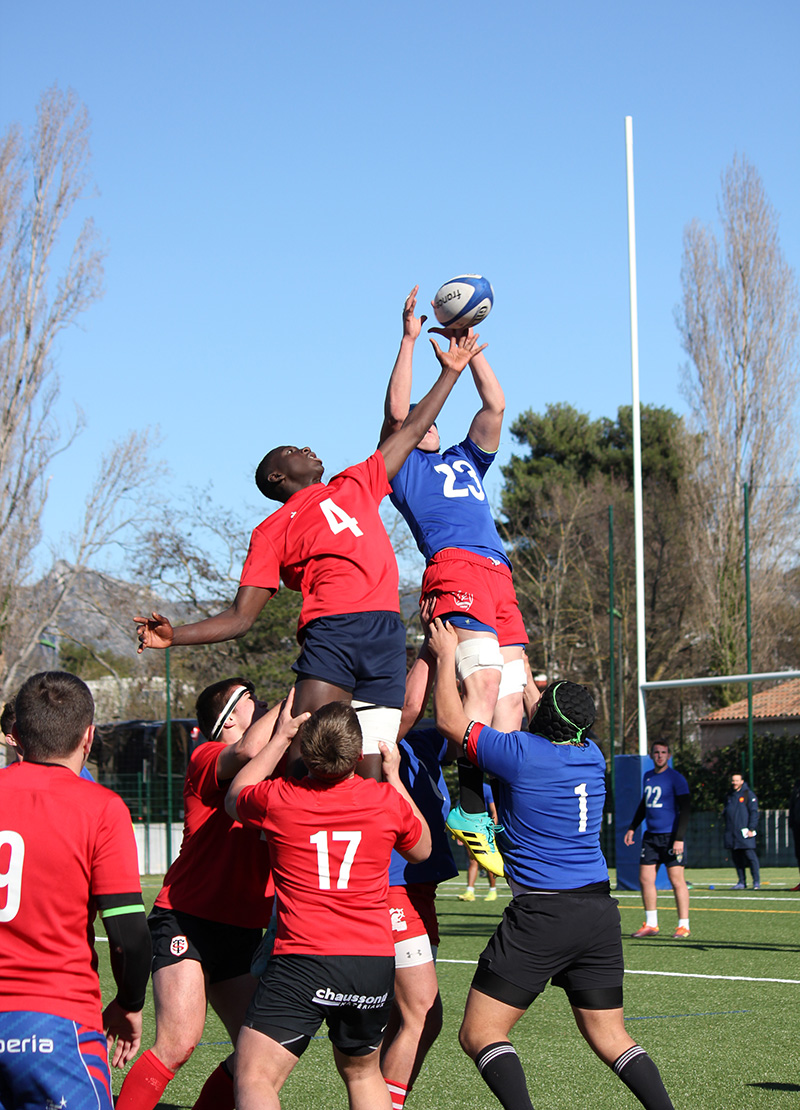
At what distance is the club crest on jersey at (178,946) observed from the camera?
5.24 m

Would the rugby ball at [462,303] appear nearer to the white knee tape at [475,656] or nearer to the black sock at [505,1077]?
the white knee tape at [475,656]

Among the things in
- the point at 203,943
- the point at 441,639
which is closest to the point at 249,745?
the point at 203,943

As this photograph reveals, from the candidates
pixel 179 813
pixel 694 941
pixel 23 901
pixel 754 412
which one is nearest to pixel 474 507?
pixel 23 901

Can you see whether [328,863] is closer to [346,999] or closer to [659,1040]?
[346,999]

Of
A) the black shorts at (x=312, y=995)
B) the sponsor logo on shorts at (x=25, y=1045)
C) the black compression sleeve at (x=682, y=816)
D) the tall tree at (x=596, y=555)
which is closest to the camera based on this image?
the sponsor logo on shorts at (x=25, y=1045)

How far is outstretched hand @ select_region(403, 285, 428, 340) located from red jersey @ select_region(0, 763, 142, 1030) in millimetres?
2865

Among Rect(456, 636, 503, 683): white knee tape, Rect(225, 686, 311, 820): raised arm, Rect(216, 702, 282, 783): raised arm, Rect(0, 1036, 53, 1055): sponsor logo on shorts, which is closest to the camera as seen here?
Rect(0, 1036, 53, 1055): sponsor logo on shorts

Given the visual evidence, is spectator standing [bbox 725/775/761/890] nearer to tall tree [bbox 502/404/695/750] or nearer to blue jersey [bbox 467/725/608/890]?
tall tree [bbox 502/404/695/750]

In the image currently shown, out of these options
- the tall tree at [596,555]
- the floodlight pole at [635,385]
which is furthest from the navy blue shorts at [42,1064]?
the tall tree at [596,555]

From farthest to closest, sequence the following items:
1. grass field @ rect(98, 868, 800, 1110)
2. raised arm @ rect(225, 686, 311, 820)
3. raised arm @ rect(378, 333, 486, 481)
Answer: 1. grass field @ rect(98, 868, 800, 1110)
2. raised arm @ rect(378, 333, 486, 481)
3. raised arm @ rect(225, 686, 311, 820)

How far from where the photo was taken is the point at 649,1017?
881 cm

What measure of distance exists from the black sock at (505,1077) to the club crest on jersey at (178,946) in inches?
51.7

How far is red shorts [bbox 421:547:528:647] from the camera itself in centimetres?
613

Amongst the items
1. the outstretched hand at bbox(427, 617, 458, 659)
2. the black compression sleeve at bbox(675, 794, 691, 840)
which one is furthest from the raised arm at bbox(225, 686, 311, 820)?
the black compression sleeve at bbox(675, 794, 691, 840)
